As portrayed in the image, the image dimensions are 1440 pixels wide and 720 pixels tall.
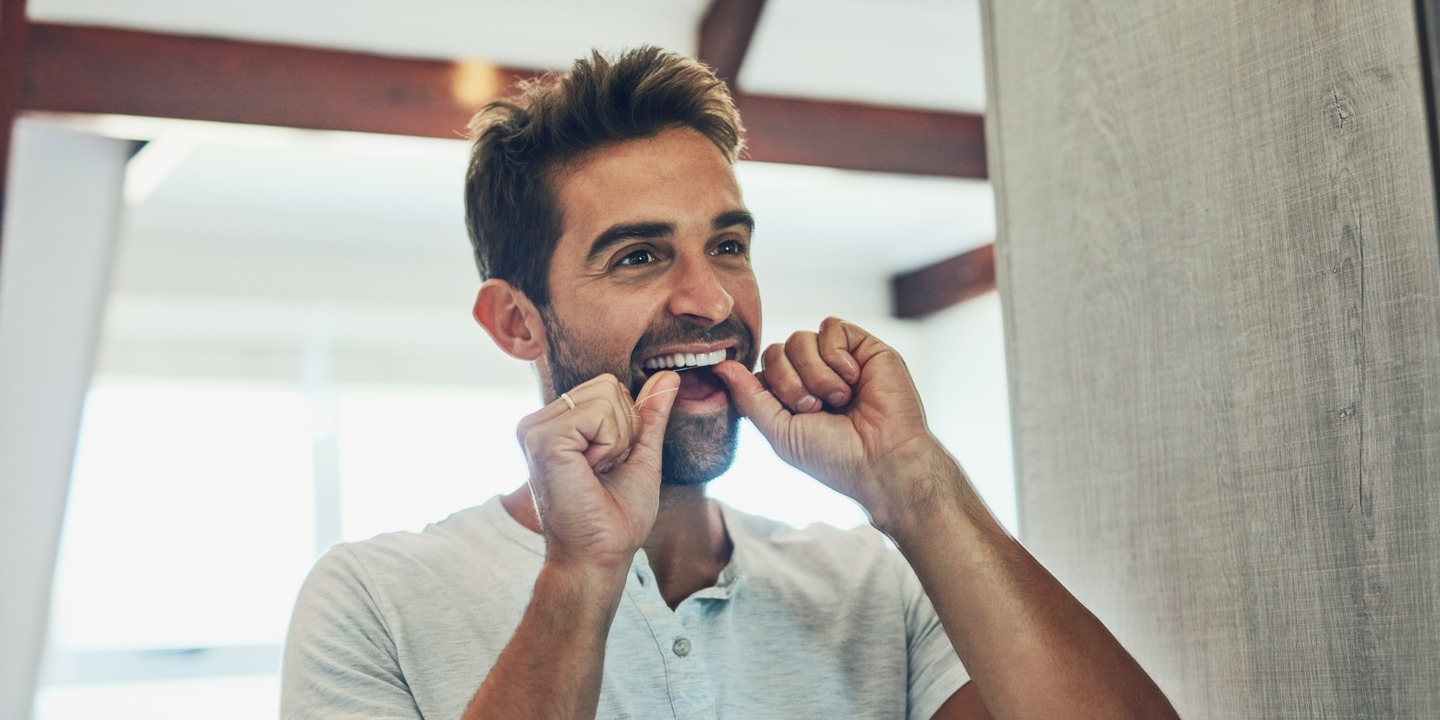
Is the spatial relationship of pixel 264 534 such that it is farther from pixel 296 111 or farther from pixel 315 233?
pixel 296 111

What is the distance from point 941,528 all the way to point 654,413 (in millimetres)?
353

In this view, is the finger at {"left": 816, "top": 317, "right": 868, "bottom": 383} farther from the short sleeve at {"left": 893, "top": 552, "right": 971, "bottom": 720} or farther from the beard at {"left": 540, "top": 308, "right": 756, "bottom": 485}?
the short sleeve at {"left": 893, "top": 552, "right": 971, "bottom": 720}

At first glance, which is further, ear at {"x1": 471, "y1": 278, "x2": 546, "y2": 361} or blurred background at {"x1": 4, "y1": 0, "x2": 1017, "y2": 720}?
blurred background at {"x1": 4, "y1": 0, "x2": 1017, "y2": 720}

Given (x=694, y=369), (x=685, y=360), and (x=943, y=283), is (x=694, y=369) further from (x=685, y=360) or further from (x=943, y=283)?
(x=943, y=283)

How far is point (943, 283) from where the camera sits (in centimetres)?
759

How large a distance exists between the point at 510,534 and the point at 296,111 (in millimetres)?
3135

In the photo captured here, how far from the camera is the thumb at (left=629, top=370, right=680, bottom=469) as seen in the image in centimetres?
149

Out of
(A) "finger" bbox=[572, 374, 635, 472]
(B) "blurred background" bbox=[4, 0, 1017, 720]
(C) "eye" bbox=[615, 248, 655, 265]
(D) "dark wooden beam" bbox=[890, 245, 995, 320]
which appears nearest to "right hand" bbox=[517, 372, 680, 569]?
(A) "finger" bbox=[572, 374, 635, 472]

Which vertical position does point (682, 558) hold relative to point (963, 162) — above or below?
below

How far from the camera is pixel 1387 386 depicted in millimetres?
1260

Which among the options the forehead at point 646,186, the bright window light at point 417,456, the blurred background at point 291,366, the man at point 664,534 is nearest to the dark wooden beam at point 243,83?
the blurred background at point 291,366

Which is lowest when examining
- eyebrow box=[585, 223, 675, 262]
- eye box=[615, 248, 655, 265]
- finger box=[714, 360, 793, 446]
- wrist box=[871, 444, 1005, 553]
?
wrist box=[871, 444, 1005, 553]

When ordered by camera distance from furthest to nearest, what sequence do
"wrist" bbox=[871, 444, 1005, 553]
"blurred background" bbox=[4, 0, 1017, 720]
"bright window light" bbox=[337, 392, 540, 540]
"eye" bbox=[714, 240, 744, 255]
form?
"bright window light" bbox=[337, 392, 540, 540], "blurred background" bbox=[4, 0, 1017, 720], "eye" bbox=[714, 240, 744, 255], "wrist" bbox=[871, 444, 1005, 553]

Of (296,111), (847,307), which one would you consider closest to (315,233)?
(296,111)
